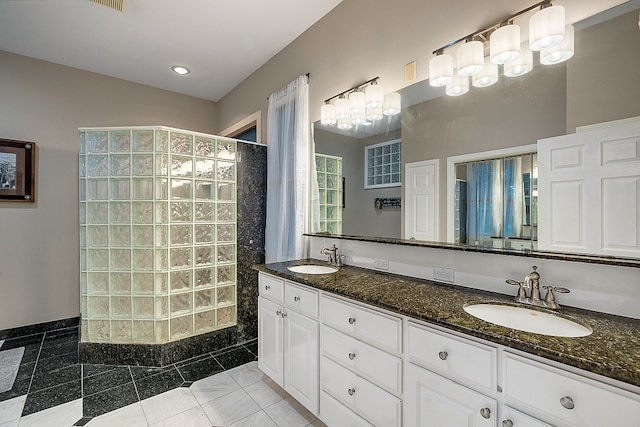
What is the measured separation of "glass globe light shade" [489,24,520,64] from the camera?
1.33 metres

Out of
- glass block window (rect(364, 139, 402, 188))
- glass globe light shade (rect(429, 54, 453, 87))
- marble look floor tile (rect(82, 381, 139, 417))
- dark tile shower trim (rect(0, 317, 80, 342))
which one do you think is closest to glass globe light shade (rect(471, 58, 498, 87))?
glass globe light shade (rect(429, 54, 453, 87))

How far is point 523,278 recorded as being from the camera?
1.33 metres

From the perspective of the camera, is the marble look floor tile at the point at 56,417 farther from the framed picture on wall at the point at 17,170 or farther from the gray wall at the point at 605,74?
the gray wall at the point at 605,74

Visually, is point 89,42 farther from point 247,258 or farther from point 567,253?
point 567,253

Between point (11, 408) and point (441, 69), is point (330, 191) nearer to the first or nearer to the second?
point (441, 69)

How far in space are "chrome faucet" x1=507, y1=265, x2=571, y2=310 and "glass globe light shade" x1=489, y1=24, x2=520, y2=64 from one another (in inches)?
37.8

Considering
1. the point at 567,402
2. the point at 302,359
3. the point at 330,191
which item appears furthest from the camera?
the point at 330,191

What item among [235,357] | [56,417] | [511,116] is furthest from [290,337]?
[511,116]

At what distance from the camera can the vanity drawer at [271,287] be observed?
6.34 feet

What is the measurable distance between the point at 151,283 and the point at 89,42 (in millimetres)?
2269

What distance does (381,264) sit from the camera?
6.39 ft

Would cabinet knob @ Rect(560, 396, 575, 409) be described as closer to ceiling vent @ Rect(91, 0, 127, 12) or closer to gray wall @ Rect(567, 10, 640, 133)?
gray wall @ Rect(567, 10, 640, 133)

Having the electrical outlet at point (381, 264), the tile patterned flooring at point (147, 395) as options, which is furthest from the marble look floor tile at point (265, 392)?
the electrical outlet at point (381, 264)

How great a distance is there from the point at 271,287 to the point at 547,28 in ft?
6.46
